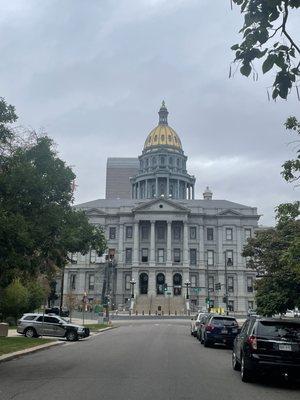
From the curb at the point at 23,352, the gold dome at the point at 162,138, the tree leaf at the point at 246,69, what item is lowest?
the curb at the point at 23,352

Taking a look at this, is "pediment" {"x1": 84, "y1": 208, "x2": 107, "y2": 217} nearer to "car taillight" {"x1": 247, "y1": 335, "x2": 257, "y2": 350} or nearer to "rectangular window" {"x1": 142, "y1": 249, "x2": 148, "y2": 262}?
"rectangular window" {"x1": 142, "y1": 249, "x2": 148, "y2": 262}

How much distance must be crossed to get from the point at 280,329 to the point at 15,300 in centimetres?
3301

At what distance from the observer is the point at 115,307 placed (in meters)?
99.5

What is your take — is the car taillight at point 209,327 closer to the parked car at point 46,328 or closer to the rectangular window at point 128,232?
the parked car at point 46,328

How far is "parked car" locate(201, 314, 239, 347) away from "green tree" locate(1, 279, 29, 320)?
1998 centimetres

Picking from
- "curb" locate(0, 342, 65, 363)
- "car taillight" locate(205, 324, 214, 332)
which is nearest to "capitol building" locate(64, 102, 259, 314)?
"car taillight" locate(205, 324, 214, 332)

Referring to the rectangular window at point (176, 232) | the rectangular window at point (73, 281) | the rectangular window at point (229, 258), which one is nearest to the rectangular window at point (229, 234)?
the rectangular window at point (229, 258)

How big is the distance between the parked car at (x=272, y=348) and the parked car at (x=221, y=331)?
40.8 ft

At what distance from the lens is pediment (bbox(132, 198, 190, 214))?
10562cm

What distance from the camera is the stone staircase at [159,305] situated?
90375 mm

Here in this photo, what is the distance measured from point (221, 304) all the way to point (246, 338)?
9201cm

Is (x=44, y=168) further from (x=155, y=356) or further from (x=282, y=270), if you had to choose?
(x=282, y=270)

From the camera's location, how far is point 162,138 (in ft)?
428

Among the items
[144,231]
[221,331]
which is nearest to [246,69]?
[221,331]
